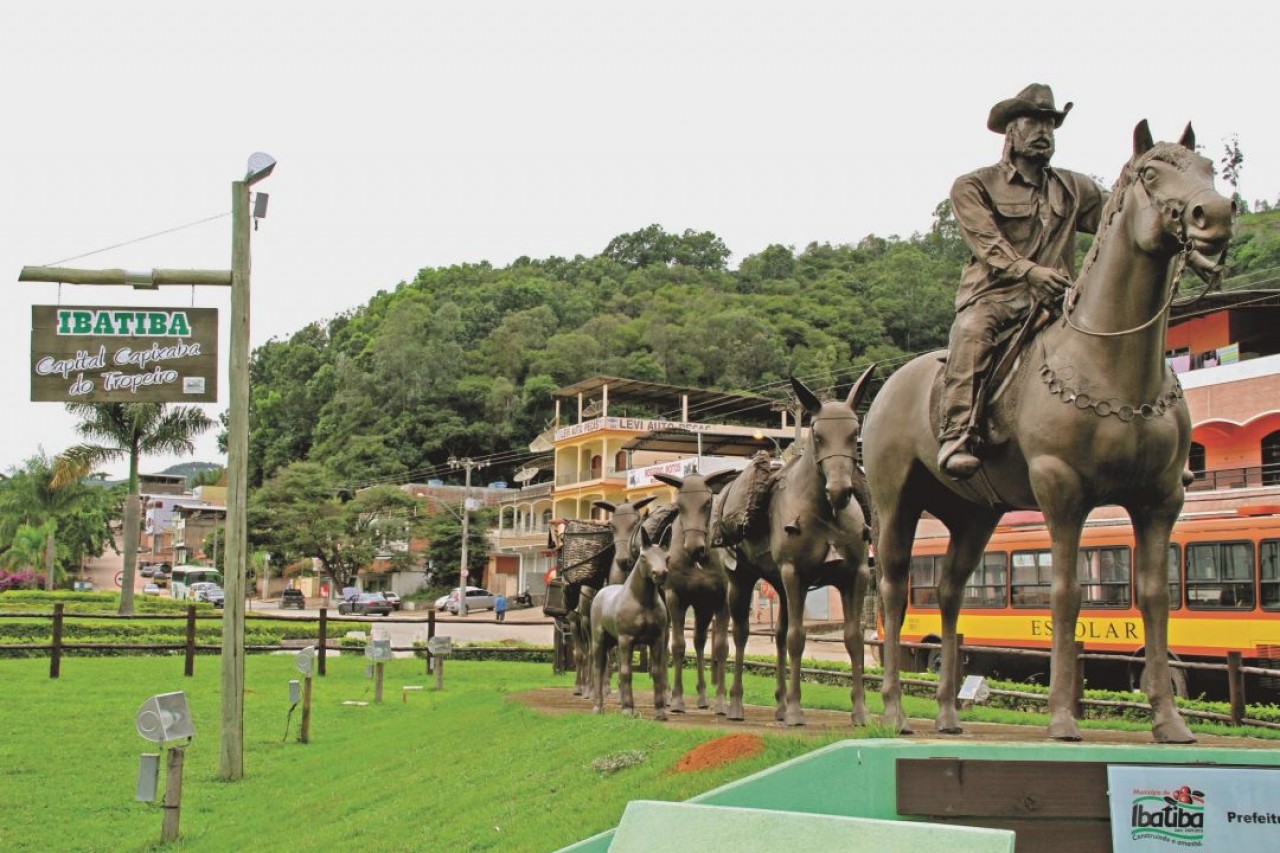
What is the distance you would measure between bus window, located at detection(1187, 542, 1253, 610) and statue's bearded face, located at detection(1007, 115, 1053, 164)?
14.1 metres

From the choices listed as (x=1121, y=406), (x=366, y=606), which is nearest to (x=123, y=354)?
(x=1121, y=406)

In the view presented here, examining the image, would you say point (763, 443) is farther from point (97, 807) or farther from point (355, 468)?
point (97, 807)

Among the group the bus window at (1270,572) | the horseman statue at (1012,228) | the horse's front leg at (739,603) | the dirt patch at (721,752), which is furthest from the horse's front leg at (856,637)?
the bus window at (1270,572)

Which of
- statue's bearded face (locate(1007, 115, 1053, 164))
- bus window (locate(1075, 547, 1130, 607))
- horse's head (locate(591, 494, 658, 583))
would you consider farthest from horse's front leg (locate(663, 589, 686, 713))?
bus window (locate(1075, 547, 1130, 607))

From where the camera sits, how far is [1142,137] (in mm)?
5438

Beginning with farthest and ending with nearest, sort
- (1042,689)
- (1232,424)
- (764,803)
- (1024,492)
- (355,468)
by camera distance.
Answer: (355,468), (1232,424), (1042,689), (1024,492), (764,803)

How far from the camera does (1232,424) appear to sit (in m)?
31.0

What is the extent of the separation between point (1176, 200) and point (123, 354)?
10204 mm

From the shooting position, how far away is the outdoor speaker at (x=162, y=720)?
9.73 m

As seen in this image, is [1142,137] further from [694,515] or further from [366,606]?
[366,606]

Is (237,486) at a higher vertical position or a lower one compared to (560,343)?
lower

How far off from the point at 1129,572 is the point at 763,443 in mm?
35327

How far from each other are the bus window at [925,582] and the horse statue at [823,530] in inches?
603

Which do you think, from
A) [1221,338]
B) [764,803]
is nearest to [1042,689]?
[764,803]
